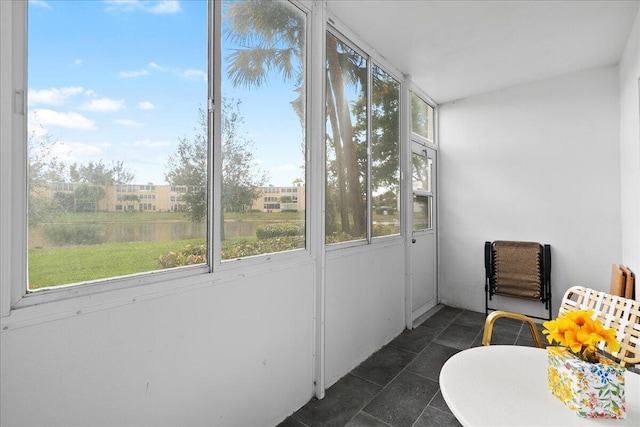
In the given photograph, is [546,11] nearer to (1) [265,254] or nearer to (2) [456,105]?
(2) [456,105]

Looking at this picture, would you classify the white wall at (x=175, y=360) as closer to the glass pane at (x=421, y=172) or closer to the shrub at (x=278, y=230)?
the shrub at (x=278, y=230)

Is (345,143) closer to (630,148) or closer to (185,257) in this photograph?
(185,257)

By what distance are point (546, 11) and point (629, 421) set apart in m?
2.68

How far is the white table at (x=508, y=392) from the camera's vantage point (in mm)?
970

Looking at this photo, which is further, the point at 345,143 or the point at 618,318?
the point at 345,143

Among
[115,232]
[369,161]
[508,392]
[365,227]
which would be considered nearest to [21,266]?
[115,232]

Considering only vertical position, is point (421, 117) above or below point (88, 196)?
above

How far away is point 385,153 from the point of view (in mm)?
3156

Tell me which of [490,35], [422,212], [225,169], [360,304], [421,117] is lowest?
[360,304]

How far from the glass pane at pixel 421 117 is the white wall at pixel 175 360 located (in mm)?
2627

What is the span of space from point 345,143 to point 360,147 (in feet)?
0.73

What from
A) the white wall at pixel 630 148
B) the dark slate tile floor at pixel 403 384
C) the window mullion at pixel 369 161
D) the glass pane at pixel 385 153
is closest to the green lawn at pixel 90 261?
the dark slate tile floor at pixel 403 384

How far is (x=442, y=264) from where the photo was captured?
430 centimetres

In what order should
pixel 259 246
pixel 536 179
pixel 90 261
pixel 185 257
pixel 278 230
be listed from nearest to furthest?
1. pixel 90 261
2. pixel 185 257
3. pixel 259 246
4. pixel 278 230
5. pixel 536 179
